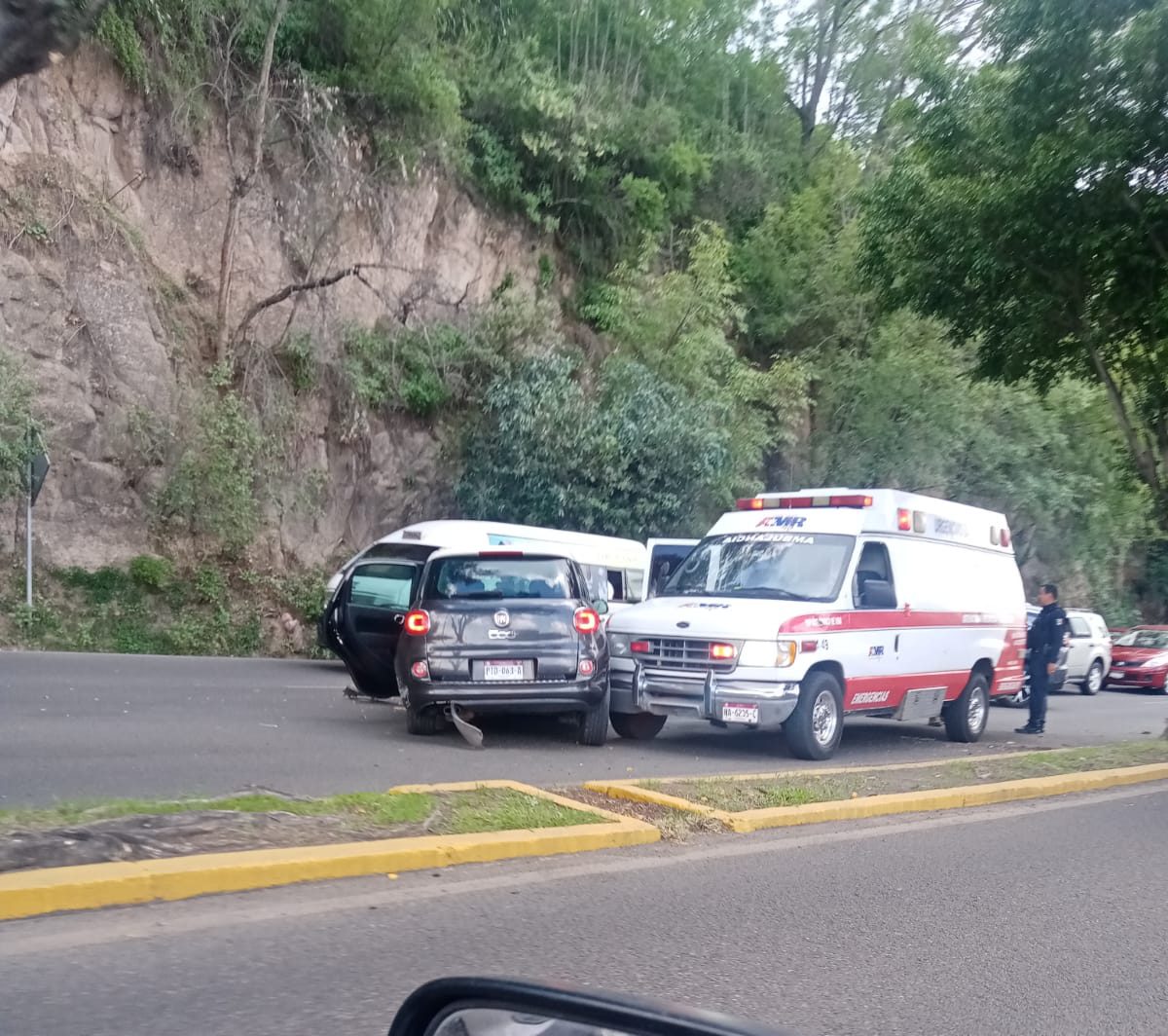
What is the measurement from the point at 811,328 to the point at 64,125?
18.8 m

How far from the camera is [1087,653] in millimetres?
26031

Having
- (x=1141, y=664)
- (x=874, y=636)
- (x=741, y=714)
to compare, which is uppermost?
(x=874, y=636)

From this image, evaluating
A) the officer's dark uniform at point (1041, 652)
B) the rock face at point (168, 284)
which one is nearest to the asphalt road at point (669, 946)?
the officer's dark uniform at point (1041, 652)

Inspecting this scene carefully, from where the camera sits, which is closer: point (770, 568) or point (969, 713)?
point (770, 568)

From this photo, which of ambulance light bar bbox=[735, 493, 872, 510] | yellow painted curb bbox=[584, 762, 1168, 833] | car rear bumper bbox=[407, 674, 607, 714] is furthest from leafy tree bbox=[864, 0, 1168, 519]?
car rear bumper bbox=[407, 674, 607, 714]

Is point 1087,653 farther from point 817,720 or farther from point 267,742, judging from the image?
point 267,742

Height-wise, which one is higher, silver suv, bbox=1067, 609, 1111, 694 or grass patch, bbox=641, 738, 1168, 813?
silver suv, bbox=1067, 609, 1111, 694

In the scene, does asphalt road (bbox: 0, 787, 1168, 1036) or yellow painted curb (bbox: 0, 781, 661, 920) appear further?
yellow painted curb (bbox: 0, 781, 661, 920)

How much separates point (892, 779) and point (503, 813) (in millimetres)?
3962

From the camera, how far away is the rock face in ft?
72.8

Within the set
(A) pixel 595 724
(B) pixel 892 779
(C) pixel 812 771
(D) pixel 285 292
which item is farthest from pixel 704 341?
(B) pixel 892 779

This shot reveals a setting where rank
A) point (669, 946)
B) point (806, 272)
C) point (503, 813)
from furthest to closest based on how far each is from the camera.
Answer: point (806, 272), point (503, 813), point (669, 946)

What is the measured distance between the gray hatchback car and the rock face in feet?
40.7

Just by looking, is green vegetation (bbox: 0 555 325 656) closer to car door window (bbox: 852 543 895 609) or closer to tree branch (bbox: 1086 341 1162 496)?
car door window (bbox: 852 543 895 609)
